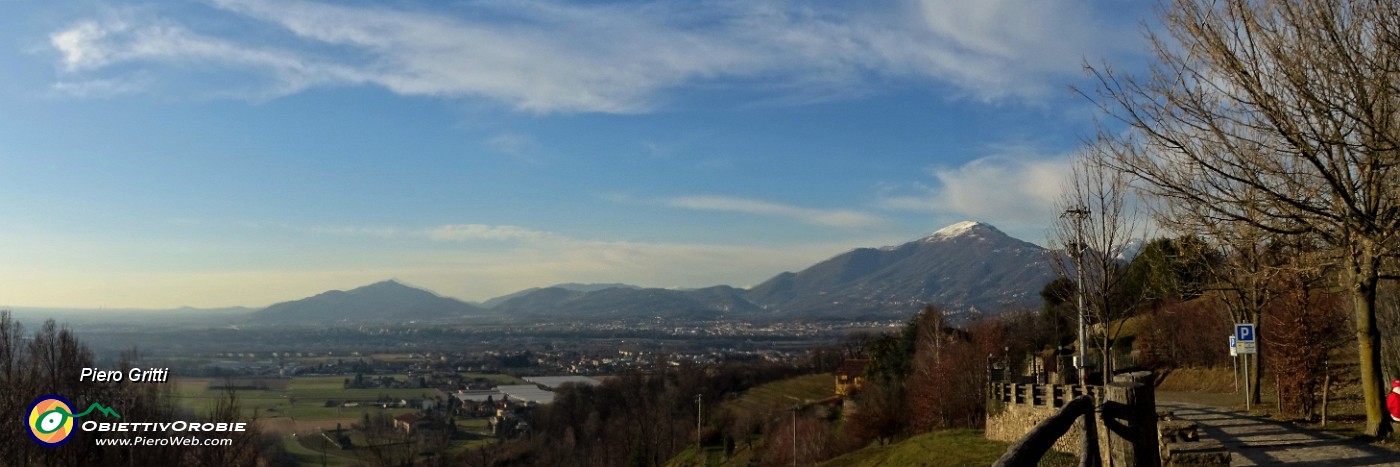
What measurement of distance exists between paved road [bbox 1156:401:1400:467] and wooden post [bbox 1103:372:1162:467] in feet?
40.3

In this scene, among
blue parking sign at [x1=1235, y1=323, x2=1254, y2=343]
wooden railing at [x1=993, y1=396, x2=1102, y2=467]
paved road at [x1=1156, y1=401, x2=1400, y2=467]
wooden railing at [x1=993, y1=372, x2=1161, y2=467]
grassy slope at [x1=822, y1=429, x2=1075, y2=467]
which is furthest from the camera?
grassy slope at [x1=822, y1=429, x2=1075, y2=467]

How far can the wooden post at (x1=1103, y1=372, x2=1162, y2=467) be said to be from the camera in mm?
4027

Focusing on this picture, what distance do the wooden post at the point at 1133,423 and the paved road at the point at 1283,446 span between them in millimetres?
12275

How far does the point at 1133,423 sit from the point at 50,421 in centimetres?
2430

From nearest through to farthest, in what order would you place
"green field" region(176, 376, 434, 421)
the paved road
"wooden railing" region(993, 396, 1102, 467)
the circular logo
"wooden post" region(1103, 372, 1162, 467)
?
"wooden railing" region(993, 396, 1102, 467) < "wooden post" region(1103, 372, 1162, 467) < the paved road < the circular logo < "green field" region(176, 376, 434, 421)

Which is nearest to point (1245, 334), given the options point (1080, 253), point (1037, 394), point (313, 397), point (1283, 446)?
point (1080, 253)

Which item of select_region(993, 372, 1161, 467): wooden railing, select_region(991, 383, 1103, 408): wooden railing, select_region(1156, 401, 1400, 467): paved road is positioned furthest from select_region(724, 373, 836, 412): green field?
select_region(993, 372, 1161, 467): wooden railing

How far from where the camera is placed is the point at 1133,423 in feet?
13.3

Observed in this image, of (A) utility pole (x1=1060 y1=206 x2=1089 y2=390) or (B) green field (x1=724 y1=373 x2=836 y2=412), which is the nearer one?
(A) utility pole (x1=1060 y1=206 x2=1089 y2=390)

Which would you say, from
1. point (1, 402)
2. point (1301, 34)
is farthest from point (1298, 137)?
point (1, 402)

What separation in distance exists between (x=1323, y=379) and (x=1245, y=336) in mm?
1925

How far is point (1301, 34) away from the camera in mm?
9688

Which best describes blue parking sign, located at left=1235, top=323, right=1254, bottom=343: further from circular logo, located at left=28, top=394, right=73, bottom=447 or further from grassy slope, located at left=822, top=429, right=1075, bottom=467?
circular logo, located at left=28, top=394, right=73, bottom=447

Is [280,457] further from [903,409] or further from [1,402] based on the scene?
[903,409]
